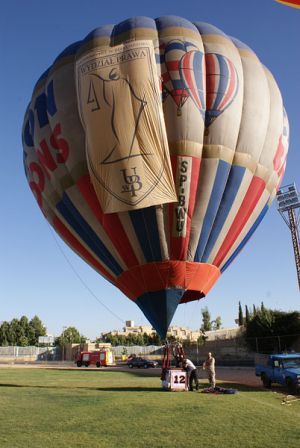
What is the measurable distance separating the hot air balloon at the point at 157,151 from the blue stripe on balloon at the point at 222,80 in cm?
4

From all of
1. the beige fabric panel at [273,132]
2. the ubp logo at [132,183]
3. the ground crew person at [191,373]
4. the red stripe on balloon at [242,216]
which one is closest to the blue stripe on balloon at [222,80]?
the beige fabric panel at [273,132]

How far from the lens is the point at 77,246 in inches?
781

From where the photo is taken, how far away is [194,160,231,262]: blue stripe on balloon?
683 inches

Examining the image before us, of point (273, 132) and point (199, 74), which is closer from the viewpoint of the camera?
point (199, 74)

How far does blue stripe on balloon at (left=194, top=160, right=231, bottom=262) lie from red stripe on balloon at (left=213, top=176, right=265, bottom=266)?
1029 mm

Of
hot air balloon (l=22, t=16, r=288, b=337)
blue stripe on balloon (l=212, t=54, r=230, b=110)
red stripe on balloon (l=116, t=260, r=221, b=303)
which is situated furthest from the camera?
blue stripe on balloon (l=212, t=54, r=230, b=110)

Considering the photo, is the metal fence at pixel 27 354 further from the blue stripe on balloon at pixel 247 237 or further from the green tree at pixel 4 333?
the blue stripe on balloon at pixel 247 237

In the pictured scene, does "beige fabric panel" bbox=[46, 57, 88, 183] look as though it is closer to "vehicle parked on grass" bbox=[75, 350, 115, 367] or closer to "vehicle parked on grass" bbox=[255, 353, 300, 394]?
"vehicle parked on grass" bbox=[255, 353, 300, 394]

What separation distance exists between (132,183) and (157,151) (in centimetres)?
147

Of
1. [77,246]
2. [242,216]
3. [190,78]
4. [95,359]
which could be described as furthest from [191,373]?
[95,359]

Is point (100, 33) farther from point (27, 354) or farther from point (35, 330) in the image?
point (35, 330)

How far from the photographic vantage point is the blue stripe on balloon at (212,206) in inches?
683

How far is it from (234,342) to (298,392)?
38.7m

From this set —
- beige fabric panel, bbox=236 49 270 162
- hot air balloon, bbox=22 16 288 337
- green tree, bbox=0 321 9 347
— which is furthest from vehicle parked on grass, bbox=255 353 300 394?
green tree, bbox=0 321 9 347
